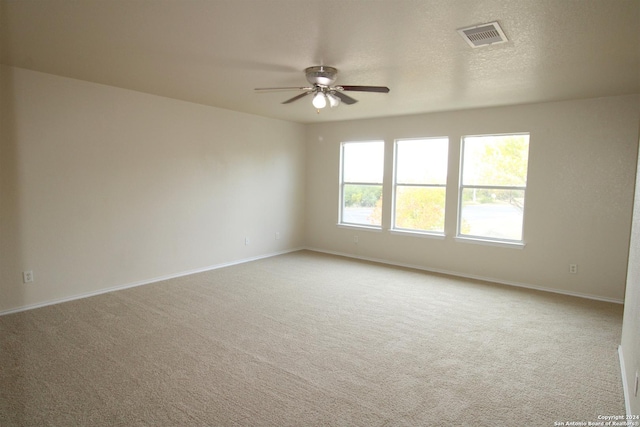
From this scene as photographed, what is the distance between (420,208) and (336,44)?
3.73 m

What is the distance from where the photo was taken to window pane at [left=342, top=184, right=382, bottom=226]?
6.51 m

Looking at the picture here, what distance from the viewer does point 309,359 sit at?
2.91 meters

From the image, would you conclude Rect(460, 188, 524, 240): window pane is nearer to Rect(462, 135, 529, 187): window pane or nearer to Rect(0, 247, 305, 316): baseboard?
Rect(462, 135, 529, 187): window pane

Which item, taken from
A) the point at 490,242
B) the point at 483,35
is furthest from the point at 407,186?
the point at 483,35

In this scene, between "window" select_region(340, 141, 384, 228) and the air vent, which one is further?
"window" select_region(340, 141, 384, 228)

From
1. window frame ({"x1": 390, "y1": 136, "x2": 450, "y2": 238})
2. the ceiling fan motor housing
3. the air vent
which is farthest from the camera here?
window frame ({"x1": 390, "y1": 136, "x2": 450, "y2": 238})

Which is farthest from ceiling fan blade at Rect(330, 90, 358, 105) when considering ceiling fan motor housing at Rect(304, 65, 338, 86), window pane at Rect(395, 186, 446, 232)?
window pane at Rect(395, 186, 446, 232)

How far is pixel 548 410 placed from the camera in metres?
2.32

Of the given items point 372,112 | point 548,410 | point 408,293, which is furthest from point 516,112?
point 548,410

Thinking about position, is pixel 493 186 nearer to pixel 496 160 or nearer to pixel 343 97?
pixel 496 160

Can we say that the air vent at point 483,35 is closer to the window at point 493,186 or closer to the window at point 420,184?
the window at point 493,186

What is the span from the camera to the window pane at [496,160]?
5039mm

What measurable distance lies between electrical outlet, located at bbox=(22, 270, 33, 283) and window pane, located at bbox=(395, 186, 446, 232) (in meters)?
5.03

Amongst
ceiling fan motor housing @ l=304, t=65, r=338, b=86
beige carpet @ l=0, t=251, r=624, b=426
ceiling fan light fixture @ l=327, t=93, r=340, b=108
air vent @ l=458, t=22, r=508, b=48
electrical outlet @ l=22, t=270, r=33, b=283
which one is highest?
air vent @ l=458, t=22, r=508, b=48
